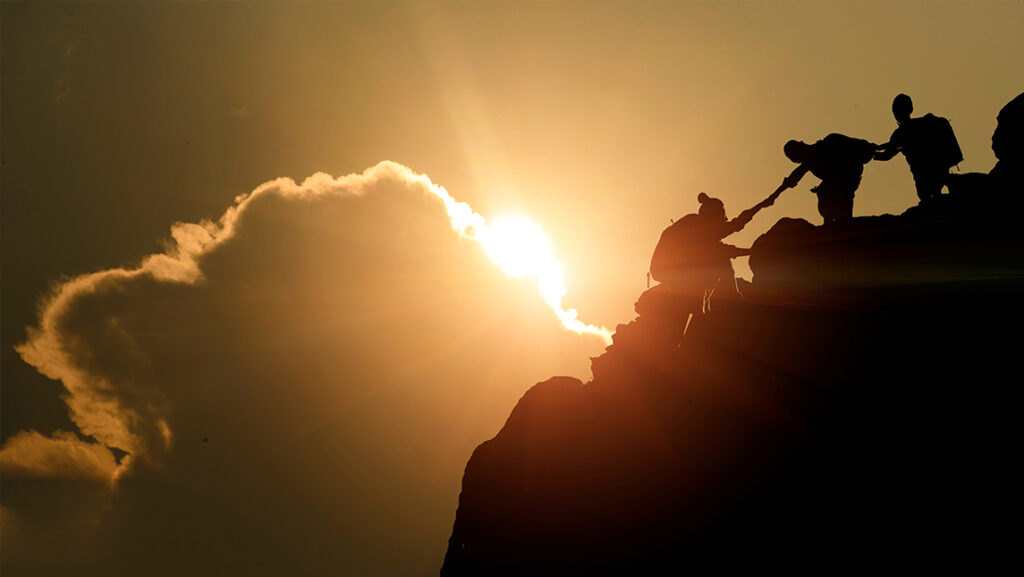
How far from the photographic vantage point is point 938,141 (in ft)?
46.7

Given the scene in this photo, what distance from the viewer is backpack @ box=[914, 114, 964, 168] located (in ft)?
46.4

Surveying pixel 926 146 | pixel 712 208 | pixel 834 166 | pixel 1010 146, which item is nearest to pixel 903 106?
pixel 926 146

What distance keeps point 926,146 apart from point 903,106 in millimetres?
1473

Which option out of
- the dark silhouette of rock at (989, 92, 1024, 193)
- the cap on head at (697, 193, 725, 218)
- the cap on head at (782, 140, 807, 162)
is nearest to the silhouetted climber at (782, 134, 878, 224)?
the cap on head at (782, 140, 807, 162)

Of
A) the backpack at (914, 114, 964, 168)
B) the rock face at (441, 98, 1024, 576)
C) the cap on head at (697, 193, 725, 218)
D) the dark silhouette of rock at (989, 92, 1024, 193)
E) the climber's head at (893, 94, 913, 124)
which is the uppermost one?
the cap on head at (697, 193, 725, 218)

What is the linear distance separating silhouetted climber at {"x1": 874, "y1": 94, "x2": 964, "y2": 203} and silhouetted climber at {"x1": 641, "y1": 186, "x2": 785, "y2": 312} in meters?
4.86

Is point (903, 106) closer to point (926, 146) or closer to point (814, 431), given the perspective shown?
point (926, 146)

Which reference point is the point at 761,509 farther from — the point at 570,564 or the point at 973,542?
the point at 570,564

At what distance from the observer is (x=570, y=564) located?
54.0ft

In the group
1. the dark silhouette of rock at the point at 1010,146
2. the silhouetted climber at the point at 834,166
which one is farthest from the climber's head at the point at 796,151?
the dark silhouette of rock at the point at 1010,146

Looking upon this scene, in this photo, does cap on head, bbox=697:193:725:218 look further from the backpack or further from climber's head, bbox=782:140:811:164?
the backpack

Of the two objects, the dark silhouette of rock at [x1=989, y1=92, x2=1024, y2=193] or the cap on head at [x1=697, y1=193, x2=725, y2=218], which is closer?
the dark silhouette of rock at [x1=989, y1=92, x2=1024, y2=193]

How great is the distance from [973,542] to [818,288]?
26.5ft

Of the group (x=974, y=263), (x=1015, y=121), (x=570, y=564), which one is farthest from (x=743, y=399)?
(x=1015, y=121)
